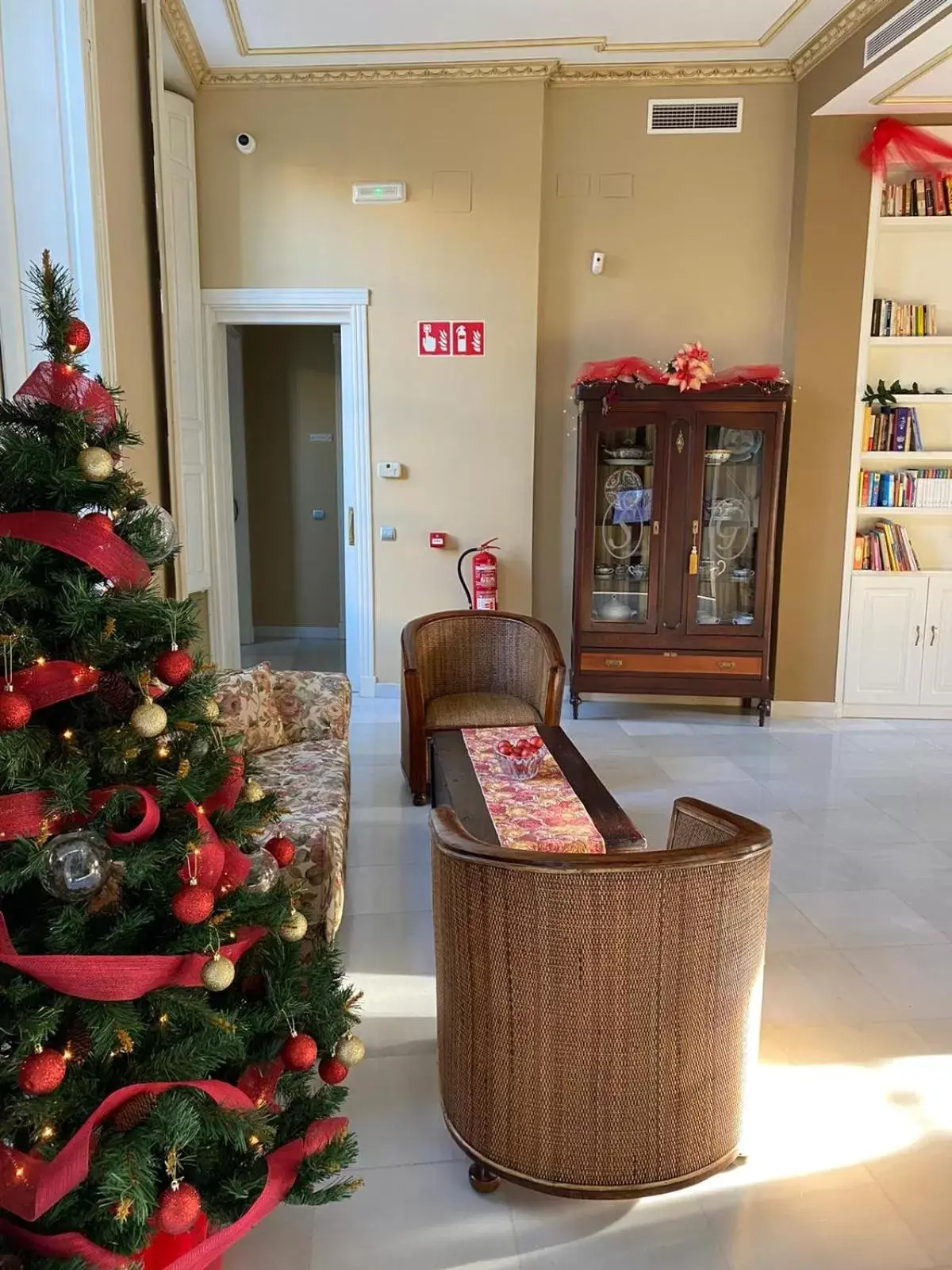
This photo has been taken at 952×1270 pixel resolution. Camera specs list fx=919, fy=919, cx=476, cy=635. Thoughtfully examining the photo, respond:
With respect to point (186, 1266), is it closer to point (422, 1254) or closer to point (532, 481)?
point (422, 1254)

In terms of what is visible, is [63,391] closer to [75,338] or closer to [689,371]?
[75,338]

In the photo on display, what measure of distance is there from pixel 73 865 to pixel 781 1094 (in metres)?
1.77

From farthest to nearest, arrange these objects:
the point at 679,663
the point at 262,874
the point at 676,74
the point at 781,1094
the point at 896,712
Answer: the point at 896,712
the point at 679,663
the point at 676,74
the point at 781,1094
the point at 262,874

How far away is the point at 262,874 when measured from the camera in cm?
150

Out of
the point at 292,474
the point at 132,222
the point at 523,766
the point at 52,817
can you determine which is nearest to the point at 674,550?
the point at 523,766

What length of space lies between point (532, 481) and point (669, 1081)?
4.17 metres

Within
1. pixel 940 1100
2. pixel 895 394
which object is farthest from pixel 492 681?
pixel 895 394

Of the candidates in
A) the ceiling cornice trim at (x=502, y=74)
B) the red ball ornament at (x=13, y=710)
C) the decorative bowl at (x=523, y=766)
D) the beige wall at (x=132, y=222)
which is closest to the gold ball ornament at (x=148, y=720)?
the red ball ornament at (x=13, y=710)

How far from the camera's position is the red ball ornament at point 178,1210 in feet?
4.05

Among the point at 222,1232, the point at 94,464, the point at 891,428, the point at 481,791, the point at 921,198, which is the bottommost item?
the point at 222,1232

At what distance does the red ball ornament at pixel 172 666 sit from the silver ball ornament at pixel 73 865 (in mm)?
240

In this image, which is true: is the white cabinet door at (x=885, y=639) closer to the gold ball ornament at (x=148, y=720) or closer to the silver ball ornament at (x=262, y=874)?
the silver ball ornament at (x=262, y=874)

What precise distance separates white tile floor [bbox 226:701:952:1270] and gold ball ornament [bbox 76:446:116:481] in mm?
1382

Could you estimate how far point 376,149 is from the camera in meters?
5.16
